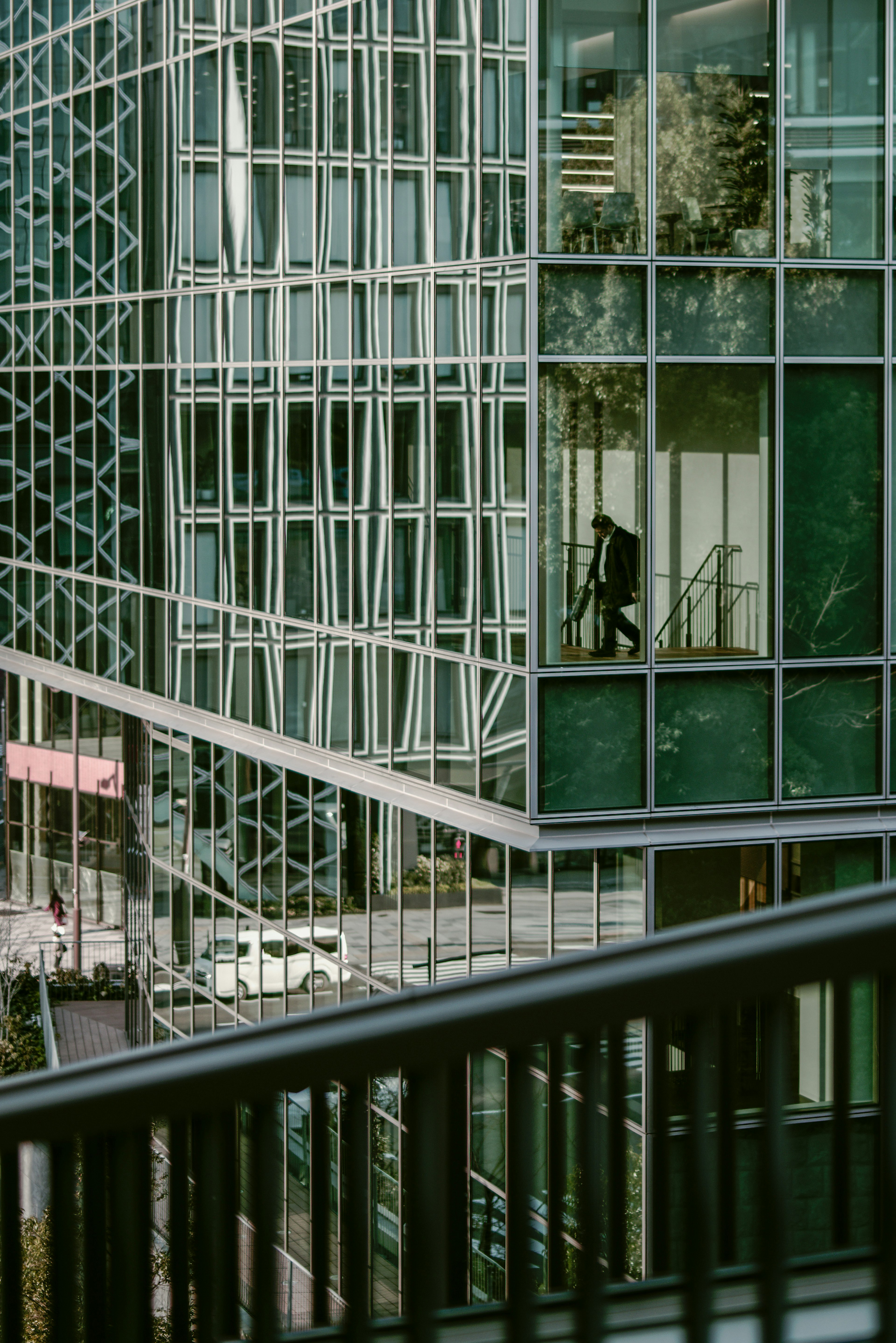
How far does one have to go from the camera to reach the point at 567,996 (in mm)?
2324

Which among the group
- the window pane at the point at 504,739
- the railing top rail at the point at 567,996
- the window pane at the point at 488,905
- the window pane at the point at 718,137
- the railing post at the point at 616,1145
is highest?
the window pane at the point at 718,137

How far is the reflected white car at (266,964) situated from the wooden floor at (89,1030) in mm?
7571

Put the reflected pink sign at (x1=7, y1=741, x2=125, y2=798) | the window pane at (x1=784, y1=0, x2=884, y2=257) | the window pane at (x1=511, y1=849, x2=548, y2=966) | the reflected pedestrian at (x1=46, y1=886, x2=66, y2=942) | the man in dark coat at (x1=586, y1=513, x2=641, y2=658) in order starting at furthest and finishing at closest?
1. the reflected pink sign at (x1=7, y1=741, x2=125, y2=798)
2. the reflected pedestrian at (x1=46, y1=886, x2=66, y2=942)
3. the window pane at (x1=511, y1=849, x2=548, y2=966)
4. the man in dark coat at (x1=586, y1=513, x2=641, y2=658)
5. the window pane at (x1=784, y1=0, x2=884, y2=257)

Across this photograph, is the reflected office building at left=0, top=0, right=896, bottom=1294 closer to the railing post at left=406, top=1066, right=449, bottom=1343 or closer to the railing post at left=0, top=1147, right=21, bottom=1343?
the railing post at left=0, top=1147, right=21, bottom=1343

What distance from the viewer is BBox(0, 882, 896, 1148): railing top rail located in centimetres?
231

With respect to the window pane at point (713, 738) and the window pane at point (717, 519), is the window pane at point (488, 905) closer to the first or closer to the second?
the window pane at point (713, 738)

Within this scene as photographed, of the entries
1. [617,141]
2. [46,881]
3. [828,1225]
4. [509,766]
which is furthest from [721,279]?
[46,881]

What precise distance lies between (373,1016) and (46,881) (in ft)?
130

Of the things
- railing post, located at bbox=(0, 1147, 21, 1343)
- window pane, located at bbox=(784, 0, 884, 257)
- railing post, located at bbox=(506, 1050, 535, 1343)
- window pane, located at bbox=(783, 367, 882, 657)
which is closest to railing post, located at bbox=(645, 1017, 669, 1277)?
railing post, located at bbox=(506, 1050, 535, 1343)

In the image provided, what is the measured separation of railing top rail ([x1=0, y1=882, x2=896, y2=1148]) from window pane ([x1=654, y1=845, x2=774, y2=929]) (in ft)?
36.4

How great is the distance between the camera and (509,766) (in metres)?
13.6

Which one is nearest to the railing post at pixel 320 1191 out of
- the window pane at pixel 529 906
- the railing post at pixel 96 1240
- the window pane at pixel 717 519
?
the railing post at pixel 96 1240

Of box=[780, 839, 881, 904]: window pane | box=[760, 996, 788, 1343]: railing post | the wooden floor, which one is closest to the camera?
box=[760, 996, 788, 1343]: railing post

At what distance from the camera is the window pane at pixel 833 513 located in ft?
44.1
